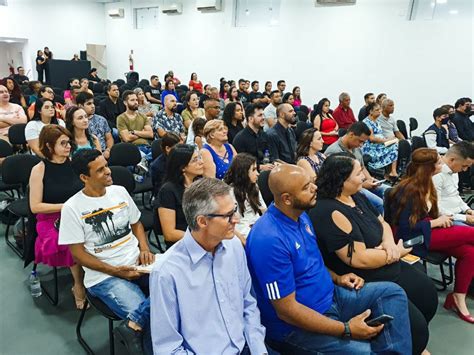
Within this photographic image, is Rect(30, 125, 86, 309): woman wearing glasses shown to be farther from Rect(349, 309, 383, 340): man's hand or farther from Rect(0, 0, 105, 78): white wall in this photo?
Rect(0, 0, 105, 78): white wall

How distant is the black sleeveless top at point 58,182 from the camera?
8.52 feet

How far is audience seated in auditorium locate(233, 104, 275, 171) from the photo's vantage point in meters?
4.16

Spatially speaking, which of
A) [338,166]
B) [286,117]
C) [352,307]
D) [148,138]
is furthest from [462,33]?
[352,307]

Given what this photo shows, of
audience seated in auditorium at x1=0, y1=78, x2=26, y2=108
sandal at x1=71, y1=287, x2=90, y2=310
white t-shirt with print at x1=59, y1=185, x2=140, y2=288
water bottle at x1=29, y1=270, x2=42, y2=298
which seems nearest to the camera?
white t-shirt with print at x1=59, y1=185, x2=140, y2=288

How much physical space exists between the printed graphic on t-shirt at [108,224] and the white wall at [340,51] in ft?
25.8

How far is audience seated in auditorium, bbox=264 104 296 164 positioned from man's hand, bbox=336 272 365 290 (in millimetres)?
2374

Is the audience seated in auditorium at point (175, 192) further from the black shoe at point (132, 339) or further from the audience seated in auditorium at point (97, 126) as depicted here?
the audience seated in auditorium at point (97, 126)

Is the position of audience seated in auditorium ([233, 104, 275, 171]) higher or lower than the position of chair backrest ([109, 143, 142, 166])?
higher

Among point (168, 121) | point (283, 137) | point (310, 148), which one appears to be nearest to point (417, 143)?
point (283, 137)

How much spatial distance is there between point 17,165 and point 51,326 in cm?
155

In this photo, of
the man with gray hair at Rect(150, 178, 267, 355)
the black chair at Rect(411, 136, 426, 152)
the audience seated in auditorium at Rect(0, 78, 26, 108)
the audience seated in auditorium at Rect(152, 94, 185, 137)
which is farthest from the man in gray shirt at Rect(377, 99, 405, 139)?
the audience seated in auditorium at Rect(0, 78, 26, 108)

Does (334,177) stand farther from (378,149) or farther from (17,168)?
(378,149)

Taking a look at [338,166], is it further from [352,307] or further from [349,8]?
[349,8]

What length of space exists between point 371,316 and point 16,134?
4481 mm
